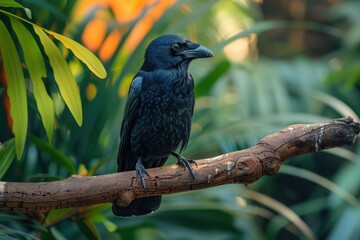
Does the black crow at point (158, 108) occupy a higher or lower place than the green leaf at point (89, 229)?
higher

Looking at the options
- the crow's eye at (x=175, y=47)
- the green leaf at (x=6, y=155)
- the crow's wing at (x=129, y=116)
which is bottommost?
the green leaf at (x=6, y=155)

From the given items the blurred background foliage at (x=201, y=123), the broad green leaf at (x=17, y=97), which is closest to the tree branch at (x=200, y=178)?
the broad green leaf at (x=17, y=97)

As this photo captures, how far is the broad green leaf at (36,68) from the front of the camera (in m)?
2.14

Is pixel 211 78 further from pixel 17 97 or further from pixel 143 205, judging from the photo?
pixel 17 97

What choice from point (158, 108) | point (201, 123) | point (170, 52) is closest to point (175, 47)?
point (170, 52)

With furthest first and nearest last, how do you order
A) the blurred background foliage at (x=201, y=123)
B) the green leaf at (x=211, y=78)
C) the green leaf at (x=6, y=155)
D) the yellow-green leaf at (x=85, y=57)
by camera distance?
the green leaf at (x=211, y=78)
the blurred background foliage at (x=201, y=123)
the green leaf at (x=6, y=155)
the yellow-green leaf at (x=85, y=57)

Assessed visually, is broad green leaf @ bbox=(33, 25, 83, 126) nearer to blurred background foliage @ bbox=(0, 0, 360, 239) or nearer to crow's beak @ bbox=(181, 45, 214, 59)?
blurred background foliage @ bbox=(0, 0, 360, 239)

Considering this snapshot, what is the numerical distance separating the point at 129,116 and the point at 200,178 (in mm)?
530

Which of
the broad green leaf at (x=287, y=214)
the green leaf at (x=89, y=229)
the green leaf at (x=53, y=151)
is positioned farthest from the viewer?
the broad green leaf at (x=287, y=214)

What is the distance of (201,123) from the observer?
3.42 metres

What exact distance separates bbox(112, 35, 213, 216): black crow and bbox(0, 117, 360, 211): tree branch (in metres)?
0.34

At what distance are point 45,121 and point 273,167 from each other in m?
0.70

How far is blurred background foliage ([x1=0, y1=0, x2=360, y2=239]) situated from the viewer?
280cm

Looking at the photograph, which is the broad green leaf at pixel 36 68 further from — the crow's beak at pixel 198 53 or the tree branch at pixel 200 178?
the crow's beak at pixel 198 53
